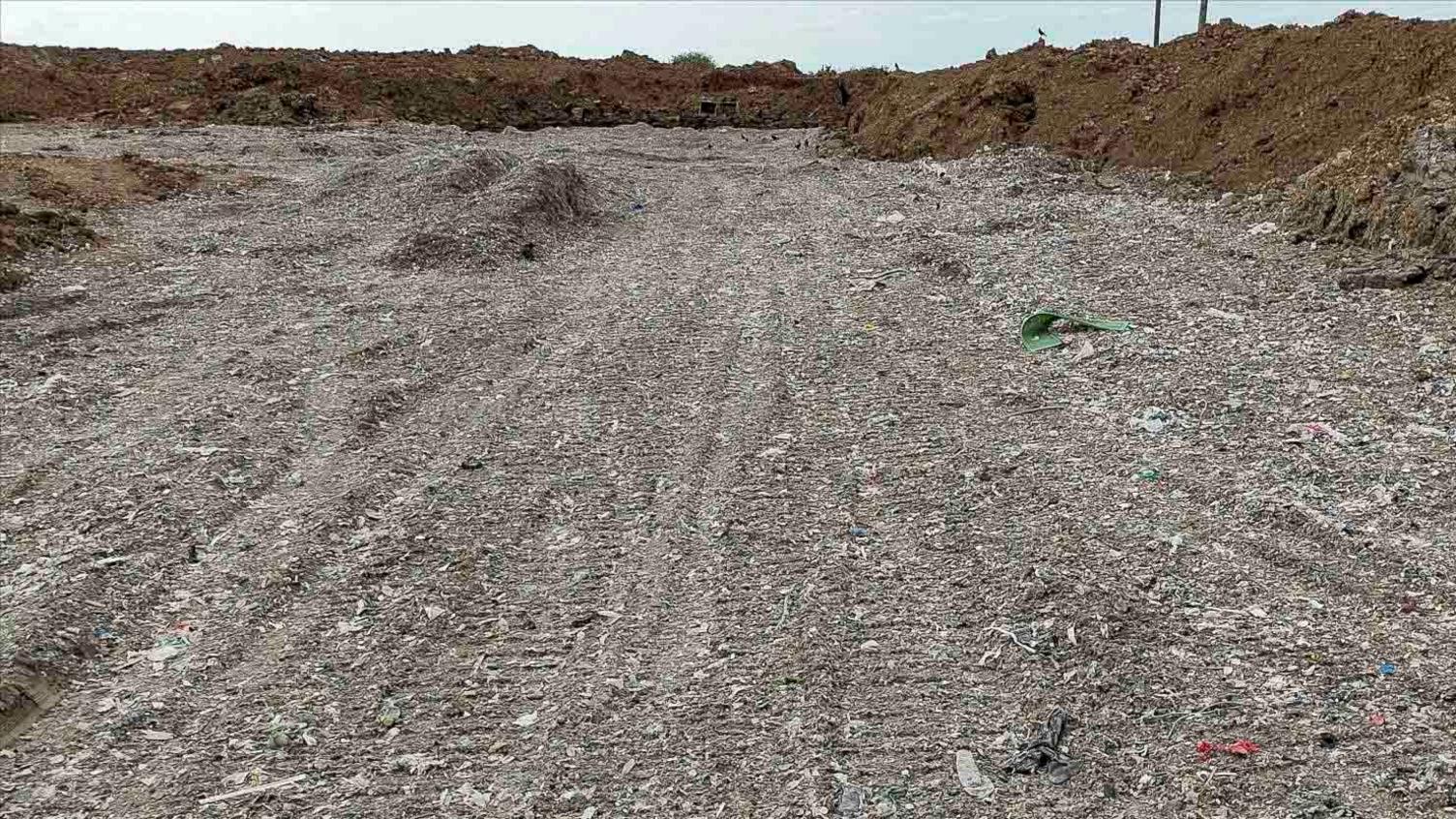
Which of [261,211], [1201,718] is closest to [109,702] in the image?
[1201,718]

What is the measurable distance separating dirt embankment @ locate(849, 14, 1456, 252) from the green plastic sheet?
2.81m

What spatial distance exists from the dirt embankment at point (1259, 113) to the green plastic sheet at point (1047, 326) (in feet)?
9.24

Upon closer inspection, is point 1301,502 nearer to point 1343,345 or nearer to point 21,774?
point 1343,345

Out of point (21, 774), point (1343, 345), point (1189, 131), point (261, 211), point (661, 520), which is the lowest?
point (21, 774)

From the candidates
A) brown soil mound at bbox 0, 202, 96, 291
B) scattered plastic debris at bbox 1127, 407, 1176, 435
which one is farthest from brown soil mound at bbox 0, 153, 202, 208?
scattered plastic debris at bbox 1127, 407, 1176, 435

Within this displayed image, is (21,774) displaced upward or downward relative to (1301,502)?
downward

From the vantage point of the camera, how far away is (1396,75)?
38.0 ft

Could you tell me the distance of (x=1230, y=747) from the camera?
3.42 metres

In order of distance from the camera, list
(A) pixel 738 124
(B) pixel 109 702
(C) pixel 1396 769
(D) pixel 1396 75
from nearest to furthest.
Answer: (C) pixel 1396 769
(B) pixel 109 702
(D) pixel 1396 75
(A) pixel 738 124

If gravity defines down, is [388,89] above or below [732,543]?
above

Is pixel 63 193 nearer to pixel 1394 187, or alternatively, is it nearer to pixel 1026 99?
pixel 1026 99

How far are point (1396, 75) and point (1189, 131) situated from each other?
2613 millimetres

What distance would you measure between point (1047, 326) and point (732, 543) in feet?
13.3

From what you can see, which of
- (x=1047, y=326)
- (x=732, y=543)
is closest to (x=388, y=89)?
(x=1047, y=326)
